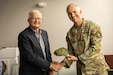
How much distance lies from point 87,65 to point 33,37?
658 mm

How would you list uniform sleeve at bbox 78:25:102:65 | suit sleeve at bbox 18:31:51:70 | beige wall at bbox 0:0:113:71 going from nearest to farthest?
uniform sleeve at bbox 78:25:102:65 < suit sleeve at bbox 18:31:51:70 < beige wall at bbox 0:0:113:71

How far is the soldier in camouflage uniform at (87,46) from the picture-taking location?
220cm

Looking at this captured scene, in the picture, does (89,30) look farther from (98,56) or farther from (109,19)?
(109,19)

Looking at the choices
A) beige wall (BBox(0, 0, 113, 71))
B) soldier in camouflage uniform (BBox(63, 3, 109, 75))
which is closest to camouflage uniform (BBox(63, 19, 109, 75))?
soldier in camouflage uniform (BBox(63, 3, 109, 75))

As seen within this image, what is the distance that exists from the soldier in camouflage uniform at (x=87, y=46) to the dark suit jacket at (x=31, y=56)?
12.2 inches

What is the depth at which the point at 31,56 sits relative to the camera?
234cm

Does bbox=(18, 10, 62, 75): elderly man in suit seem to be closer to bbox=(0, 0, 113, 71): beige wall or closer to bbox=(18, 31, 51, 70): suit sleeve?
bbox=(18, 31, 51, 70): suit sleeve

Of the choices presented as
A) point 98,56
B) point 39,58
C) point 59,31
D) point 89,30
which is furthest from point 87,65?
point 59,31

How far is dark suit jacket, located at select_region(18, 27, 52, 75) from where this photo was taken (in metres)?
2.35

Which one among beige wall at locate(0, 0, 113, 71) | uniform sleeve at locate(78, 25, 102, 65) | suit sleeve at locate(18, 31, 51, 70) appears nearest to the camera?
uniform sleeve at locate(78, 25, 102, 65)

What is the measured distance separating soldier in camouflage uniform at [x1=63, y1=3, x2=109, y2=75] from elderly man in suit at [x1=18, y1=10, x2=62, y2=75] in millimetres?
292

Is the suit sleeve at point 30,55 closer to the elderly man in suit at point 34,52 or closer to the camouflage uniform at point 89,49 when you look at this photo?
the elderly man in suit at point 34,52

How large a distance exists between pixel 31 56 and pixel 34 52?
69 millimetres

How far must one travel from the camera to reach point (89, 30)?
2.22 metres
